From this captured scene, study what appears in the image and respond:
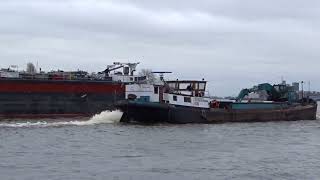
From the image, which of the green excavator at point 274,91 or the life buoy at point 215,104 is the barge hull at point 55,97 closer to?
the life buoy at point 215,104

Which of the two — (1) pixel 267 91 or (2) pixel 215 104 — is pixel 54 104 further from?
(1) pixel 267 91

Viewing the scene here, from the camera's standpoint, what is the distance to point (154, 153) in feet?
111

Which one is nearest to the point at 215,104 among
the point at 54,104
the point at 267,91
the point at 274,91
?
the point at 267,91

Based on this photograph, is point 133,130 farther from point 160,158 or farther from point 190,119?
point 160,158

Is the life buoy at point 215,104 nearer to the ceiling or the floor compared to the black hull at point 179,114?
nearer to the ceiling

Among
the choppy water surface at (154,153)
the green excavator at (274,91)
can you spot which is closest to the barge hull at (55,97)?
the green excavator at (274,91)

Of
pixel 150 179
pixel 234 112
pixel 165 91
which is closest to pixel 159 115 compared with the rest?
pixel 165 91

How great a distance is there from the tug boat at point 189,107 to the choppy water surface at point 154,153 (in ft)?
10.5

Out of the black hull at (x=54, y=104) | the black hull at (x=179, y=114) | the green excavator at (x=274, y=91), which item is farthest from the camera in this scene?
the green excavator at (x=274, y=91)

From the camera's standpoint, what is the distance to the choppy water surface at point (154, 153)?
88.7ft

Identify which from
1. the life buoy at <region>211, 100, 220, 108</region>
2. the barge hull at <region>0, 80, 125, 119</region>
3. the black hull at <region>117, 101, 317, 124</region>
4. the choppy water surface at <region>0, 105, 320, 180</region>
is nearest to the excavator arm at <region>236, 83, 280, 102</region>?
the black hull at <region>117, 101, 317, 124</region>

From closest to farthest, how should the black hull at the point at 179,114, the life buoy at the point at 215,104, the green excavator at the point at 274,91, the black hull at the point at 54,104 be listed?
the black hull at the point at 179,114 → the life buoy at the point at 215,104 → the black hull at the point at 54,104 → the green excavator at the point at 274,91

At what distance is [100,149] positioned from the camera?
3559 cm

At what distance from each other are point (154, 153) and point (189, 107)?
23777 mm
